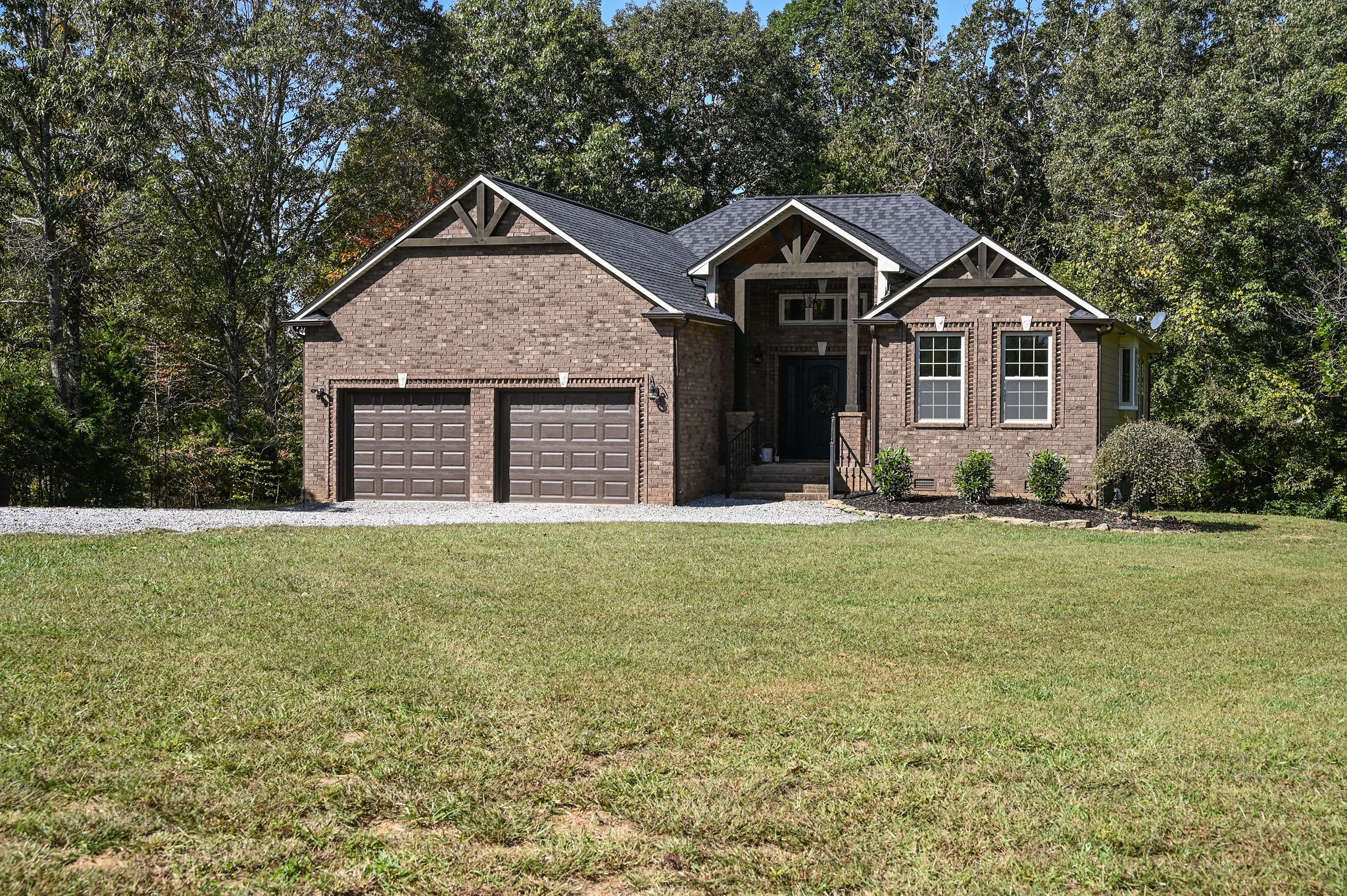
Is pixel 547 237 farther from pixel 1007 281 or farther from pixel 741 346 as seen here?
pixel 1007 281

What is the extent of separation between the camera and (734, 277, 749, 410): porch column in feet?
78.4

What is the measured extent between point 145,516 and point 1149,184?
22.9 metres

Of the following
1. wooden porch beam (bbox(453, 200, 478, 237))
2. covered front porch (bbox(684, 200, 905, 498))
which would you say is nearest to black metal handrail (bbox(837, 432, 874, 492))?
covered front porch (bbox(684, 200, 905, 498))

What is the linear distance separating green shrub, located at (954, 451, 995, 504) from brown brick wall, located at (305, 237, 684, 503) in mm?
5218

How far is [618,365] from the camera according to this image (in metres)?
21.8

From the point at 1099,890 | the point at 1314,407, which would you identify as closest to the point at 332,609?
the point at 1099,890

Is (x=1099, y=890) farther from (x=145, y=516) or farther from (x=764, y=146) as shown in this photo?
(x=764, y=146)

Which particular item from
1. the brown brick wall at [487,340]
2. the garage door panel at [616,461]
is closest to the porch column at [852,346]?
the brown brick wall at [487,340]

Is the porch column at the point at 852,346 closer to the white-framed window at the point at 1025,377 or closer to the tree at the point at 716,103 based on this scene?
the white-framed window at the point at 1025,377

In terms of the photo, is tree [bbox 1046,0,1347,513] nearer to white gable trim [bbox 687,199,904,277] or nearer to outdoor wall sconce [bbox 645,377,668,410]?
white gable trim [bbox 687,199,904,277]

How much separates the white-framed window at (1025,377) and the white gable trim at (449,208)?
252 inches

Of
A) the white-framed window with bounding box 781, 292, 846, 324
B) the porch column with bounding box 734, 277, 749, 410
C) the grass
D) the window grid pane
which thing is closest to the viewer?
the grass

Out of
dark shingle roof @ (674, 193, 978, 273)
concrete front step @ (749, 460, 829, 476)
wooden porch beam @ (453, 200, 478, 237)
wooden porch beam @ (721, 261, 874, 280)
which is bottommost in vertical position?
concrete front step @ (749, 460, 829, 476)

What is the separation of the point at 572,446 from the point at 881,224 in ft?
32.8
